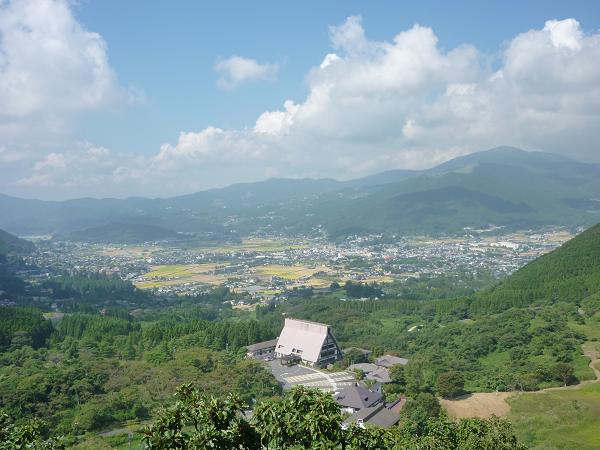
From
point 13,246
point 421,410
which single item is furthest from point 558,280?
point 13,246

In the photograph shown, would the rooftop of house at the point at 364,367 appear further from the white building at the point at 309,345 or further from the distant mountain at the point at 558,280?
the distant mountain at the point at 558,280

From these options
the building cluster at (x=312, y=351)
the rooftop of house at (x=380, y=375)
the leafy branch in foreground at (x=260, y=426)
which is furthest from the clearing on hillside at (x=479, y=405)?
the leafy branch in foreground at (x=260, y=426)

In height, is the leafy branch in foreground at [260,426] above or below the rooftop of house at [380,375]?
above

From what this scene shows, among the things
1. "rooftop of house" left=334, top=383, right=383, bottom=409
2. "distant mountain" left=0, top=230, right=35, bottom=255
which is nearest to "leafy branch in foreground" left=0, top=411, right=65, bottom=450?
"rooftop of house" left=334, top=383, right=383, bottom=409

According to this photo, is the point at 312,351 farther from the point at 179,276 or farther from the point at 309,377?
the point at 179,276

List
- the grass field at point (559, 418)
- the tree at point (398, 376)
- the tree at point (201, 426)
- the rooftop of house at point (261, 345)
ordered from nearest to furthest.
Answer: the tree at point (201, 426)
the grass field at point (559, 418)
the tree at point (398, 376)
the rooftop of house at point (261, 345)

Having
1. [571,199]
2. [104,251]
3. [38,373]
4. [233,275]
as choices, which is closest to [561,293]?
[38,373]
